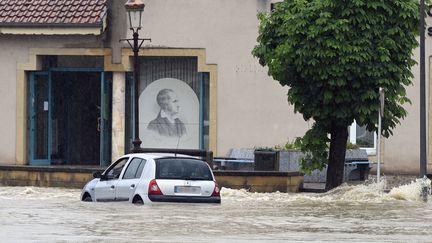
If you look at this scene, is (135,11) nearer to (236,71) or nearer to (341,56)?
(341,56)

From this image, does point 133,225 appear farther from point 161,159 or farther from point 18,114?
point 18,114

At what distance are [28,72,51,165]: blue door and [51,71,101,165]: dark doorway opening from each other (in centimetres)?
32

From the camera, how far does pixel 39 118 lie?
A: 43.7 metres

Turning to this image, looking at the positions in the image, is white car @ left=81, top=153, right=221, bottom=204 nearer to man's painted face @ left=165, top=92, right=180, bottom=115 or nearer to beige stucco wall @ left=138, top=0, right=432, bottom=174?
beige stucco wall @ left=138, top=0, right=432, bottom=174

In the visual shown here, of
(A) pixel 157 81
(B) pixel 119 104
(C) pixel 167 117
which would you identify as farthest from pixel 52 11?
(C) pixel 167 117

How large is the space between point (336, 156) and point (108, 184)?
778 cm

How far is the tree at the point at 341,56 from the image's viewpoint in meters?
32.5

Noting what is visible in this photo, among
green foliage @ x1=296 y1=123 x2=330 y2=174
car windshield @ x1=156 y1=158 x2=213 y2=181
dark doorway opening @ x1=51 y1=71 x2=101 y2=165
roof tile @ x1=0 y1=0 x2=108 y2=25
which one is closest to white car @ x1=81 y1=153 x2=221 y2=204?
car windshield @ x1=156 y1=158 x2=213 y2=181

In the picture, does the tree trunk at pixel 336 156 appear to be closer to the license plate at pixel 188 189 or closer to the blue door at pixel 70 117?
the license plate at pixel 188 189

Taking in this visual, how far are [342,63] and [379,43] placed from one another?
41.8 inches

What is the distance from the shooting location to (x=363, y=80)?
3288cm

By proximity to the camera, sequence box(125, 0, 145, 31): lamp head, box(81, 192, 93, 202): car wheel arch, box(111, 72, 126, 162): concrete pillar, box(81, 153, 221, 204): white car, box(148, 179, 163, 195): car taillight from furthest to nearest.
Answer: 1. box(111, 72, 126, 162): concrete pillar
2. box(125, 0, 145, 31): lamp head
3. box(81, 192, 93, 202): car wheel arch
4. box(81, 153, 221, 204): white car
5. box(148, 179, 163, 195): car taillight

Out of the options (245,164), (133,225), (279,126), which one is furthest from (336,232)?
(279,126)

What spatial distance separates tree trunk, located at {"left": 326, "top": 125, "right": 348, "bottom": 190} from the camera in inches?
1321
